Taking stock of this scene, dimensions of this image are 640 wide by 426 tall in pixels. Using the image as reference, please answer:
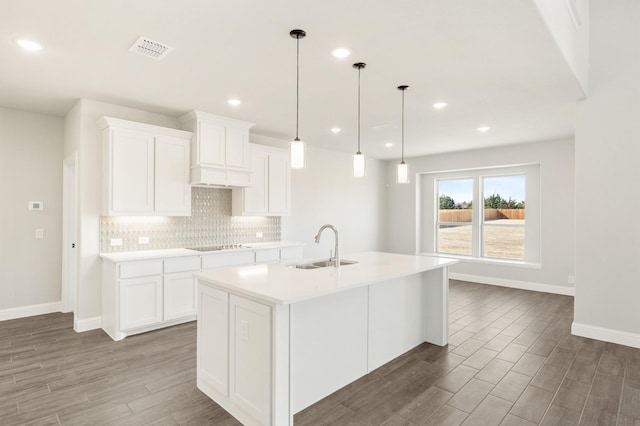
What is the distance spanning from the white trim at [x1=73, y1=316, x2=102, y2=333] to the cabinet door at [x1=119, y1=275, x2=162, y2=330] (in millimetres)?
619

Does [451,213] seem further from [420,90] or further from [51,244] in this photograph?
[51,244]

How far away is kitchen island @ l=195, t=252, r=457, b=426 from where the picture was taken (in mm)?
2121

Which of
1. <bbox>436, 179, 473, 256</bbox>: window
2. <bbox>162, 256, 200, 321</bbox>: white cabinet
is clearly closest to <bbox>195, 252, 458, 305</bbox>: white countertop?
<bbox>162, 256, 200, 321</bbox>: white cabinet

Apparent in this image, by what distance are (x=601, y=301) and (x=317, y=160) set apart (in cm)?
469

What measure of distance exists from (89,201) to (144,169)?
2.32 feet

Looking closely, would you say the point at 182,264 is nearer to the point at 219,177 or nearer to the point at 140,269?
the point at 140,269

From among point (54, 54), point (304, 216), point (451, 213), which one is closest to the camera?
point (54, 54)

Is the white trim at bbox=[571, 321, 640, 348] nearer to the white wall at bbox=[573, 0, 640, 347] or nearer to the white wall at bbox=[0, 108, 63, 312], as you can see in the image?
the white wall at bbox=[573, 0, 640, 347]

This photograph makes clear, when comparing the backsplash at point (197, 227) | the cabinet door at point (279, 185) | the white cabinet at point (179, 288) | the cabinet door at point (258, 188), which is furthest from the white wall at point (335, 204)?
the white cabinet at point (179, 288)

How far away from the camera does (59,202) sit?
4.75 metres

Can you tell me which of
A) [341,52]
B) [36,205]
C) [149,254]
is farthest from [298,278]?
[36,205]

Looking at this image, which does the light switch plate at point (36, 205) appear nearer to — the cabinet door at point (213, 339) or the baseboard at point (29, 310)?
the baseboard at point (29, 310)

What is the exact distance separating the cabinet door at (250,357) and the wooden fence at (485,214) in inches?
242

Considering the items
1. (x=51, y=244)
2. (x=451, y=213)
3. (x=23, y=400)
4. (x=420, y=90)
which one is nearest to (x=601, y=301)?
(x=420, y=90)
